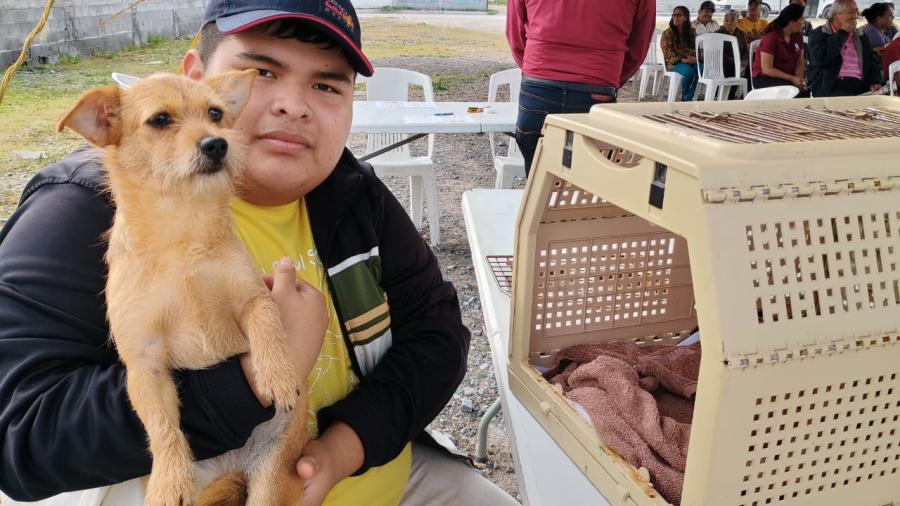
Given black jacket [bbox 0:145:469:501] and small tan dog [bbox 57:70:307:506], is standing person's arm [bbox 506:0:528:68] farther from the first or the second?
black jacket [bbox 0:145:469:501]

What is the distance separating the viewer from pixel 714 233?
89 centimetres

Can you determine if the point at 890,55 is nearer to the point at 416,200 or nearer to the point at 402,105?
the point at 402,105

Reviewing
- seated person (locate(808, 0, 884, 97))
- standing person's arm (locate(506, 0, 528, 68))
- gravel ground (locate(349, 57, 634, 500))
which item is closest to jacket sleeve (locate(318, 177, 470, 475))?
gravel ground (locate(349, 57, 634, 500))

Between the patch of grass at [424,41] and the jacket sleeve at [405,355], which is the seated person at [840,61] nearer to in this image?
the jacket sleeve at [405,355]

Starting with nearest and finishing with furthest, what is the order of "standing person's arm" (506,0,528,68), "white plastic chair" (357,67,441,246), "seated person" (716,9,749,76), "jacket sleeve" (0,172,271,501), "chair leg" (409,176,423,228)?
"jacket sleeve" (0,172,271,501)
"standing person's arm" (506,0,528,68)
"white plastic chair" (357,67,441,246)
"chair leg" (409,176,423,228)
"seated person" (716,9,749,76)

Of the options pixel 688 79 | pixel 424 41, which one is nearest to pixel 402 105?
pixel 688 79

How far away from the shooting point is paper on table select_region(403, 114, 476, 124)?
5020mm

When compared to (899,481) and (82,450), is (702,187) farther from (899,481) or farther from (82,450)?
(82,450)

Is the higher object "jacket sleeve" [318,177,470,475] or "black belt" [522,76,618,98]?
"black belt" [522,76,618,98]

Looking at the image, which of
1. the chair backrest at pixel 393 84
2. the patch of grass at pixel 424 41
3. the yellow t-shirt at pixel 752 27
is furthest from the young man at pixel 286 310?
the patch of grass at pixel 424 41

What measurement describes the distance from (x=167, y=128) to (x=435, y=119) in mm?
4018

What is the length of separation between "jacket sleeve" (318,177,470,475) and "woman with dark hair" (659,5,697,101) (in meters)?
10.9

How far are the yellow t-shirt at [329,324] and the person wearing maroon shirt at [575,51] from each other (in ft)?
9.19

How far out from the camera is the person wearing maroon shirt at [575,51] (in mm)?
3854
